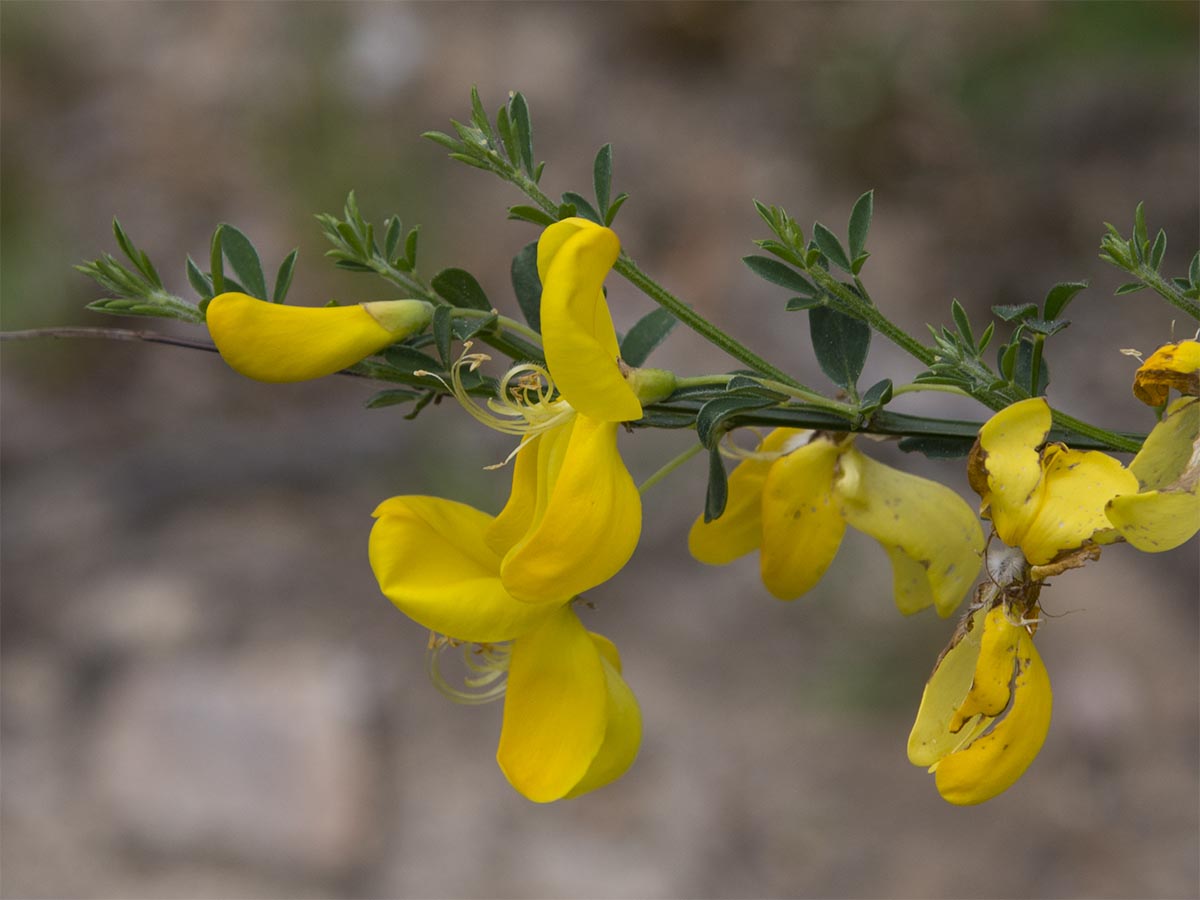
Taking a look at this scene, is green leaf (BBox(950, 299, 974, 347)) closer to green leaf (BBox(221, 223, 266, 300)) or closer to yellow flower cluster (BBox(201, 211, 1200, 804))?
yellow flower cluster (BBox(201, 211, 1200, 804))

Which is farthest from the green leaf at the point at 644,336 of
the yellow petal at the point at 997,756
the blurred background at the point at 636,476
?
the blurred background at the point at 636,476

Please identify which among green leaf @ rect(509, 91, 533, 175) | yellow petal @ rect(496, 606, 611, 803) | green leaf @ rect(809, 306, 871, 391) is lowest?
yellow petal @ rect(496, 606, 611, 803)

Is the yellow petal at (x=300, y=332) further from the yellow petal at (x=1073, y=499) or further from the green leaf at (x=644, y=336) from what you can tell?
the yellow petal at (x=1073, y=499)

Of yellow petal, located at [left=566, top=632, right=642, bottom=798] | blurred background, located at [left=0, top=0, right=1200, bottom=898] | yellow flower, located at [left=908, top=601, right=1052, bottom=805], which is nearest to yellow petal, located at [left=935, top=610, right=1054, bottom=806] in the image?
yellow flower, located at [left=908, top=601, right=1052, bottom=805]

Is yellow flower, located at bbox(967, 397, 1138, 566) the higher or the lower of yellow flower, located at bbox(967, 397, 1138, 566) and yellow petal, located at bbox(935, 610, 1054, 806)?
the higher

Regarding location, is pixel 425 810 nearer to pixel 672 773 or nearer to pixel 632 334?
pixel 672 773

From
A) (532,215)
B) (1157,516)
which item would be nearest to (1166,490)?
(1157,516)

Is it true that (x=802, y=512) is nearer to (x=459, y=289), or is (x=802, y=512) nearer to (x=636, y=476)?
(x=459, y=289)
